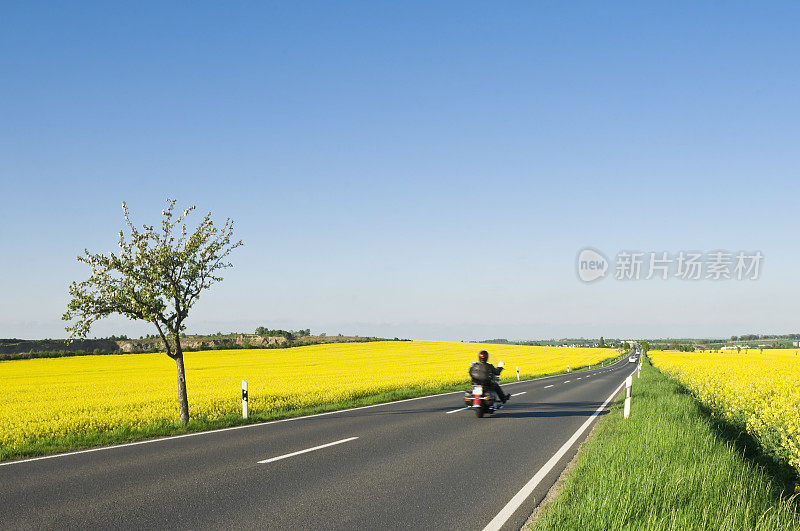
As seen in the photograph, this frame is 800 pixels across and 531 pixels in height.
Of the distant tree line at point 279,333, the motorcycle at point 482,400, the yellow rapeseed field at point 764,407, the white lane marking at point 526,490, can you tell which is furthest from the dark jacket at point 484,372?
the distant tree line at point 279,333

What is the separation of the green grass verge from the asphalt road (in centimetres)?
69

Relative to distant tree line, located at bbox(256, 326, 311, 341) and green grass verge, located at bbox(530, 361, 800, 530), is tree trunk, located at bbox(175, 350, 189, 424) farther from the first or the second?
distant tree line, located at bbox(256, 326, 311, 341)

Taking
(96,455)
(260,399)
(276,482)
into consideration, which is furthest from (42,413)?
(276,482)

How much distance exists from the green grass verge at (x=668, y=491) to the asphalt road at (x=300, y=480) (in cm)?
69

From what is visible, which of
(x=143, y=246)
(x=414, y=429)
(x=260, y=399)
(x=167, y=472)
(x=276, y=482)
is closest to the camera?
(x=276, y=482)

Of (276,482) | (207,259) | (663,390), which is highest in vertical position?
(207,259)

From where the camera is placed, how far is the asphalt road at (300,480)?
226 inches

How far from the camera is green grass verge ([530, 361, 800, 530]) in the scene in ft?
15.0

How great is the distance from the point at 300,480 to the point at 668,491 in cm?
456

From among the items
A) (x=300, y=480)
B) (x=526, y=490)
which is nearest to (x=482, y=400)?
(x=526, y=490)

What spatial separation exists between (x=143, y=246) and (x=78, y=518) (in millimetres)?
9217

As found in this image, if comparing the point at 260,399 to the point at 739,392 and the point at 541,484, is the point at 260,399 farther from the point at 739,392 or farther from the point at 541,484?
the point at 739,392

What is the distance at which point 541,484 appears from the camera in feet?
24.1

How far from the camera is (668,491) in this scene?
535 centimetres
